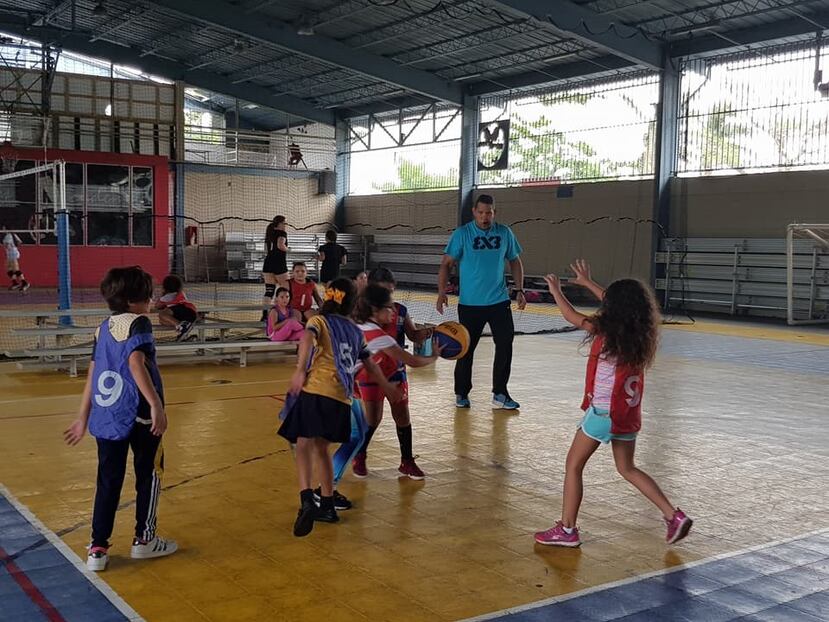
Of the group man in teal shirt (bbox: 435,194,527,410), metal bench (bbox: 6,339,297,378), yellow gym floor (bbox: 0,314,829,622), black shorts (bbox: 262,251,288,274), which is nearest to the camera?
yellow gym floor (bbox: 0,314,829,622)

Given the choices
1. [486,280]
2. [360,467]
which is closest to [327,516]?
[360,467]

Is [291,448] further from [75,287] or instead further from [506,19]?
[75,287]

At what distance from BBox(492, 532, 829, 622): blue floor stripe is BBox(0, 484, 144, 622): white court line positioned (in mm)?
1547

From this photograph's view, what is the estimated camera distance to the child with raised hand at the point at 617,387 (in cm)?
436

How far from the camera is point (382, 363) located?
18.3 ft

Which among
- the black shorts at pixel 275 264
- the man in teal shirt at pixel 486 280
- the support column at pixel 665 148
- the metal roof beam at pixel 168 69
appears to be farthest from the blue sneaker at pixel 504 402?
the metal roof beam at pixel 168 69

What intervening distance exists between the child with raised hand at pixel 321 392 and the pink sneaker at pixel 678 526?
5.76 feet

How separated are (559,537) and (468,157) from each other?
82.8 ft

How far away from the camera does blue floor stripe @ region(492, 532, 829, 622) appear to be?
372 centimetres

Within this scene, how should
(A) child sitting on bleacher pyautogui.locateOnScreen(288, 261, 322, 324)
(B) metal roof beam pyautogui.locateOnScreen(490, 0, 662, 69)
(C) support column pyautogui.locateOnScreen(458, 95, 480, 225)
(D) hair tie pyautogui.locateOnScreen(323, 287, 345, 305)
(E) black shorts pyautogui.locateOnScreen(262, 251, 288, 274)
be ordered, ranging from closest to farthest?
(D) hair tie pyautogui.locateOnScreen(323, 287, 345, 305), (A) child sitting on bleacher pyautogui.locateOnScreen(288, 261, 322, 324), (E) black shorts pyautogui.locateOnScreen(262, 251, 288, 274), (B) metal roof beam pyautogui.locateOnScreen(490, 0, 662, 69), (C) support column pyautogui.locateOnScreen(458, 95, 480, 225)

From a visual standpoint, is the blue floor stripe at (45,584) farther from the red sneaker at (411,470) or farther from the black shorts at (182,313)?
the black shorts at (182,313)

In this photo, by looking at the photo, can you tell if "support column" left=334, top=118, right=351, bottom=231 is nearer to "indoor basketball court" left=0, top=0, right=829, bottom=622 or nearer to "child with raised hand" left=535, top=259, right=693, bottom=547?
"indoor basketball court" left=0, top=0, right=829, bottom=622

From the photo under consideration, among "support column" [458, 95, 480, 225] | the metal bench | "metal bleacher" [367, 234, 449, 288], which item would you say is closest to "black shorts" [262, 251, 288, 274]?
the metal bench

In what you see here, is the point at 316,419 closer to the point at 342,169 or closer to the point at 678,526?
the point at 678,526
